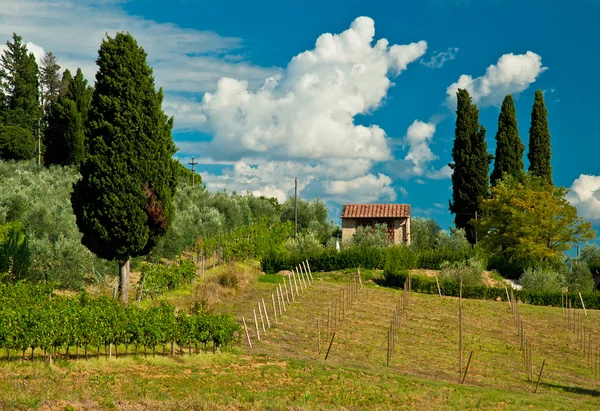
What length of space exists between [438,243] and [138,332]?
49390 millimetres

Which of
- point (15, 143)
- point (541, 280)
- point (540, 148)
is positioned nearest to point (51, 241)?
point (541, 280)

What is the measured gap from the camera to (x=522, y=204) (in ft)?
180

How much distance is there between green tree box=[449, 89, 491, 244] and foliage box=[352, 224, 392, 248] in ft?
25.9

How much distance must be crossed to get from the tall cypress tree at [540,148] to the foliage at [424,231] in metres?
12.5

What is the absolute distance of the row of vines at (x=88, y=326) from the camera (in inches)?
713

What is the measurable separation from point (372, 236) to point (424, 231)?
11.5 metres

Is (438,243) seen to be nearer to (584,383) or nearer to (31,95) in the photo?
(584,383)

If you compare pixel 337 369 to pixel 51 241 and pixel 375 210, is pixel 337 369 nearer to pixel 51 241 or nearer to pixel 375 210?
pixel 51 241

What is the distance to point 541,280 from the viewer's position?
4762 cm

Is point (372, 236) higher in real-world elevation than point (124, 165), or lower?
lower

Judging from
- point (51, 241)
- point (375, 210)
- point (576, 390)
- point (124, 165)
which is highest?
point (375, 210)

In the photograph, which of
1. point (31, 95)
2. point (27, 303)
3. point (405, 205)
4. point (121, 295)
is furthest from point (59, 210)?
point (31, 95)

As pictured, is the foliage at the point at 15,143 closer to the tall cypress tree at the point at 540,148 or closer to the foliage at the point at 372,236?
the foliage at the point at 372,236

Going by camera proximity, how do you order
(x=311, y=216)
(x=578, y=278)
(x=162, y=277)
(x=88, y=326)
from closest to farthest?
(x=88, y=326)
(x=162, y=277)
(x=578, y=278)
(x=311, y=216)
